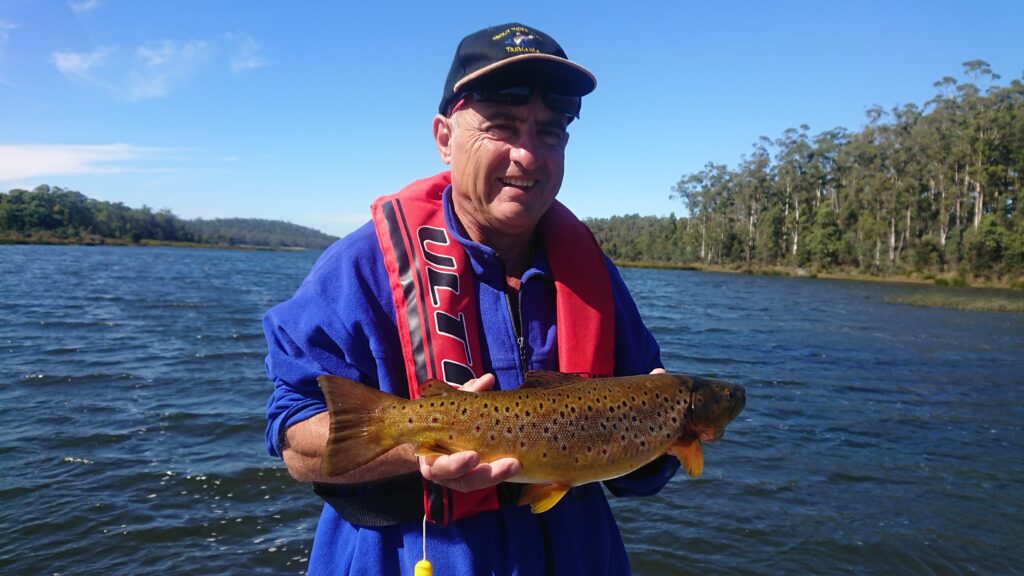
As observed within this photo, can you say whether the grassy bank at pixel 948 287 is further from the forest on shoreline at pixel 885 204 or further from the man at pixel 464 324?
the man at pixel 464 324

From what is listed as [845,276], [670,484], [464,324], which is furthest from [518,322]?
[845,276]

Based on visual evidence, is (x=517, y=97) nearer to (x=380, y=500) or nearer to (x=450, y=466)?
(x=450, y=466)

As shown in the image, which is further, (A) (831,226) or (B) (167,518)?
(A) (831,226)

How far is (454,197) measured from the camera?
2.96 metres

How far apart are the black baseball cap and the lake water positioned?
6.44 m

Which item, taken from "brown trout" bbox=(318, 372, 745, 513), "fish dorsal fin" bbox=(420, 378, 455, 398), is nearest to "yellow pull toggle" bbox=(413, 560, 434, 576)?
"brown trout" bbox=(318, 372, 745, 513)

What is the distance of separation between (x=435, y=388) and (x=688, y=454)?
138cm

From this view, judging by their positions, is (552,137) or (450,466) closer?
(450,466)

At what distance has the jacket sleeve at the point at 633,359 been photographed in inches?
123

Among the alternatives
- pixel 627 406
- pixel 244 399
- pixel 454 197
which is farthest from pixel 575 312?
pixel 244 399

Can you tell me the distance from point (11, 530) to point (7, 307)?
24246 mm

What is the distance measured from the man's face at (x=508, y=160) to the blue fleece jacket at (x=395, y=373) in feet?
0.64

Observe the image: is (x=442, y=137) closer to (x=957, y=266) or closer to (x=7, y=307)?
(x=7, y=307)

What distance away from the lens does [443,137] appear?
2.99 meters
